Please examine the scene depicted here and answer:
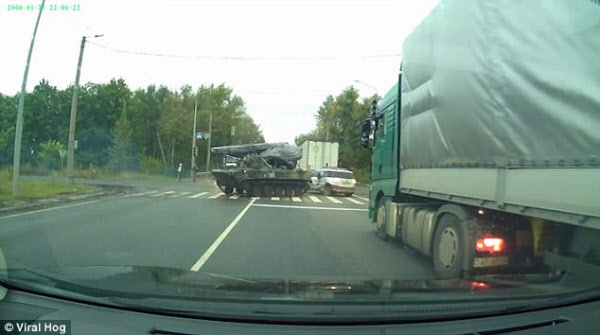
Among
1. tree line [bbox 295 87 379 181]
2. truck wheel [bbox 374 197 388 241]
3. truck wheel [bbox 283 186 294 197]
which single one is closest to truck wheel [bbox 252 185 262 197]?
truck wheel [bbox 283 186 294 197]

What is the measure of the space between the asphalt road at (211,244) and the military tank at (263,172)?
11.3m

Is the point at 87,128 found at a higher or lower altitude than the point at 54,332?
higher

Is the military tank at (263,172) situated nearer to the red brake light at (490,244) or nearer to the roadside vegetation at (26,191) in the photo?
the roadside vegetation at (26,191)

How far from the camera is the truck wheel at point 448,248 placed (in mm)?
5574

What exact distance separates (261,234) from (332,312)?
748 centimetres

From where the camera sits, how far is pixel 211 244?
27.7ft

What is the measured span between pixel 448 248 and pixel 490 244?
0.64m

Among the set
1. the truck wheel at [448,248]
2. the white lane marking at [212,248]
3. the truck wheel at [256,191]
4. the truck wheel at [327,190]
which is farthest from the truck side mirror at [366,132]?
the truck wheel at [327,190]

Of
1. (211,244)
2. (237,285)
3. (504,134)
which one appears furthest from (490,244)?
(211,244)

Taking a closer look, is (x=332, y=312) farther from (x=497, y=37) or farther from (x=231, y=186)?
(x=231, y=186)

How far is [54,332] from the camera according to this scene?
248cm

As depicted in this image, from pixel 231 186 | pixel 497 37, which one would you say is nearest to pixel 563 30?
pixel 497 37

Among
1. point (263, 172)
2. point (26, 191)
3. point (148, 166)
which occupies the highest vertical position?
point (263, 172)

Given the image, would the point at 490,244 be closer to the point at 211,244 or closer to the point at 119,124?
the point at 211,244
